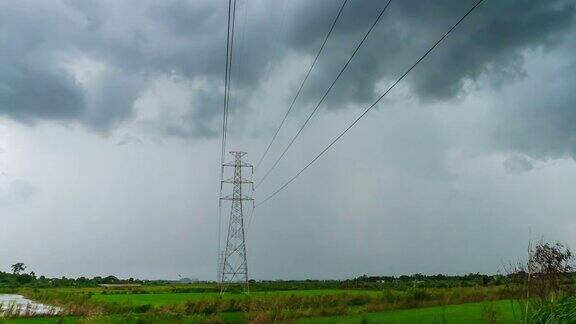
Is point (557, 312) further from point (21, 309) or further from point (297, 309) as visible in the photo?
point (21, 309)

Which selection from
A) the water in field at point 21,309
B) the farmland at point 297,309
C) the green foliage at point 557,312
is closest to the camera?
the green foliage at point 557,312

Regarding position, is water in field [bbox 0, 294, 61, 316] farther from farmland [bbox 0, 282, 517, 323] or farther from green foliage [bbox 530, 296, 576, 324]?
green foliage [bbox 530, 296, 576, 324]

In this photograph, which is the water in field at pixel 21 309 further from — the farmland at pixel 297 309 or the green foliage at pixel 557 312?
the green foliage at pixel 557 312

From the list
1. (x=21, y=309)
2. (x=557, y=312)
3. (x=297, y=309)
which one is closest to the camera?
(x=557, y=312)

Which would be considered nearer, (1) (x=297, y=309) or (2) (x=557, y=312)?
(2) (x=557, y=312)

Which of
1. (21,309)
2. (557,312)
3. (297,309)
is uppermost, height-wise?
(557,312)

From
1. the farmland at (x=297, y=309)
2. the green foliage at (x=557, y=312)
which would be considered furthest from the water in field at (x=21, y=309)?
the green foliage at (x=557, y=312)

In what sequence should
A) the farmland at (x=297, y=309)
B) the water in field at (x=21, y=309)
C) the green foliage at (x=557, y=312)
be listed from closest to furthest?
the green foliage at (x=557, y=312), the water in field at (x=21, y=309), the farmland at (x=297, y=309)

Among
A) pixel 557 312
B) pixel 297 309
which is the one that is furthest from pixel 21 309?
pixel 557 312

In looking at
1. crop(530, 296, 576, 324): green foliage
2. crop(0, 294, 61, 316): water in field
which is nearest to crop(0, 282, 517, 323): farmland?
crop(0, 294, 61, 316): water in field

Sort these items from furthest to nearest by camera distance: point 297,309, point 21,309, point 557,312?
1. point 21,309
2. point 297,309
3. point 557,312

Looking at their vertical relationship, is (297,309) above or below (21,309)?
above

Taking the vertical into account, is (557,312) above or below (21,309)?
above

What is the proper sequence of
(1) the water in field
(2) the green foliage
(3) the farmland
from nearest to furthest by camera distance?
(2) the green foliage
(1) the water in field
(3) the farmland
